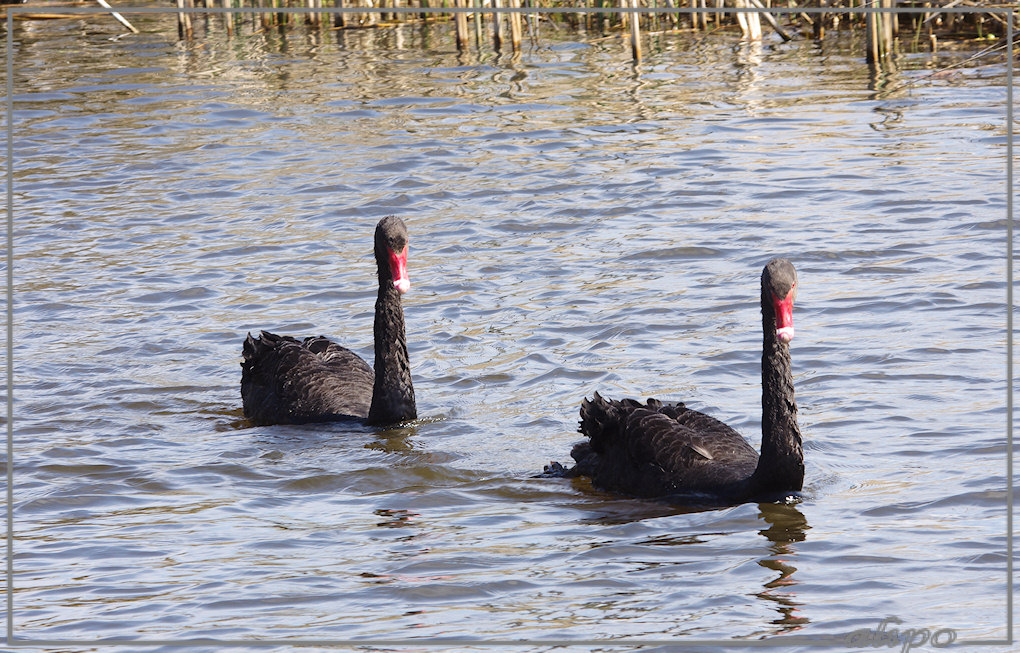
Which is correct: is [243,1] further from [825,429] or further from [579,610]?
[579,610]

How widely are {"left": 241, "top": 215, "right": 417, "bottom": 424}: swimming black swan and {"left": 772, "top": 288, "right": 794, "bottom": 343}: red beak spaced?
2.29 meters

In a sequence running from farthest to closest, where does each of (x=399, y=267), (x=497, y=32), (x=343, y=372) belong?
(x=497, y=32) → (x=343, y=372) → (x=399, y=267)

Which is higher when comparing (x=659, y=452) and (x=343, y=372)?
(x=343, y=372)

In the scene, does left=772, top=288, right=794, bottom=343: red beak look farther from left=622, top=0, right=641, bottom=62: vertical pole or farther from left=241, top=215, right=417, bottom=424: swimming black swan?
left=622, top=0, right=641, bottom=62: vertical pole

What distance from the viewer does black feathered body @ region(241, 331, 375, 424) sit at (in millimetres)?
8188

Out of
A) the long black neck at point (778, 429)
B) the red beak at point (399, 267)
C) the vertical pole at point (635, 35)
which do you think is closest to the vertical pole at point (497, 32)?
the vertical pole at point (635, 35)

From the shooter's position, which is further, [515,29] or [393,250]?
[515,29]

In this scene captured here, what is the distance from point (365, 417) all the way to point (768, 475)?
2756 mm

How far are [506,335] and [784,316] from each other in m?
3.39

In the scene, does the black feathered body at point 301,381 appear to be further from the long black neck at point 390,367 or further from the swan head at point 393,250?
the swan head at point 393,250

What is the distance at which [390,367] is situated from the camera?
792 centimetres

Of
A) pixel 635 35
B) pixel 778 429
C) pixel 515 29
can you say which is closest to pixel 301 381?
pixel 778 429

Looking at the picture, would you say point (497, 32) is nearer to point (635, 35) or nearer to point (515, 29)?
point (515, 29)

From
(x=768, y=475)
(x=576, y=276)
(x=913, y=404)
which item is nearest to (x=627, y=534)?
(x=768, y=475)
